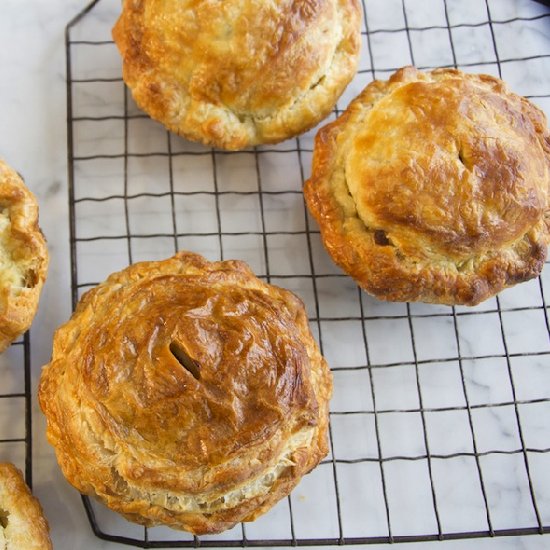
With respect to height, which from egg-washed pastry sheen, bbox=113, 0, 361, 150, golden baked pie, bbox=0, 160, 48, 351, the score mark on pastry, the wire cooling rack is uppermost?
egg-washed pastry sheen, bbox=113, 0, 361, 150

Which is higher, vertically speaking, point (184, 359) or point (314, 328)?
point (184, 359)

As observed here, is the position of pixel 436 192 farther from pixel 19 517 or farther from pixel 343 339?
pixel 19 517

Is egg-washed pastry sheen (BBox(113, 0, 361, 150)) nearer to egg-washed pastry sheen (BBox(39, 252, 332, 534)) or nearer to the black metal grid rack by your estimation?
egg-washed pastry sheen (BBox(39, 252, 332, 534))

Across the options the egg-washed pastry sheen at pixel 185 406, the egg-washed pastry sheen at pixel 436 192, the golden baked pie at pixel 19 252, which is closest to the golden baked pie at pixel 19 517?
the egg-washed pastry sheen at pixel 185 406

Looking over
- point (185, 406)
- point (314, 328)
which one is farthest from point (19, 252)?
point (314, 328)

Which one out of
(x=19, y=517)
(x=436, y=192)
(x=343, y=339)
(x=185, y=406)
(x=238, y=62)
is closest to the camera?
(x=185, y=406)

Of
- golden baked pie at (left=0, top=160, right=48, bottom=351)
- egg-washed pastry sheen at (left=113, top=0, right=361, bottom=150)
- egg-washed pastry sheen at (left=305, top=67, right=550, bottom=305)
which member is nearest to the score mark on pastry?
golden baked pie at (left=0, top=160, right=48, bottom=351)
